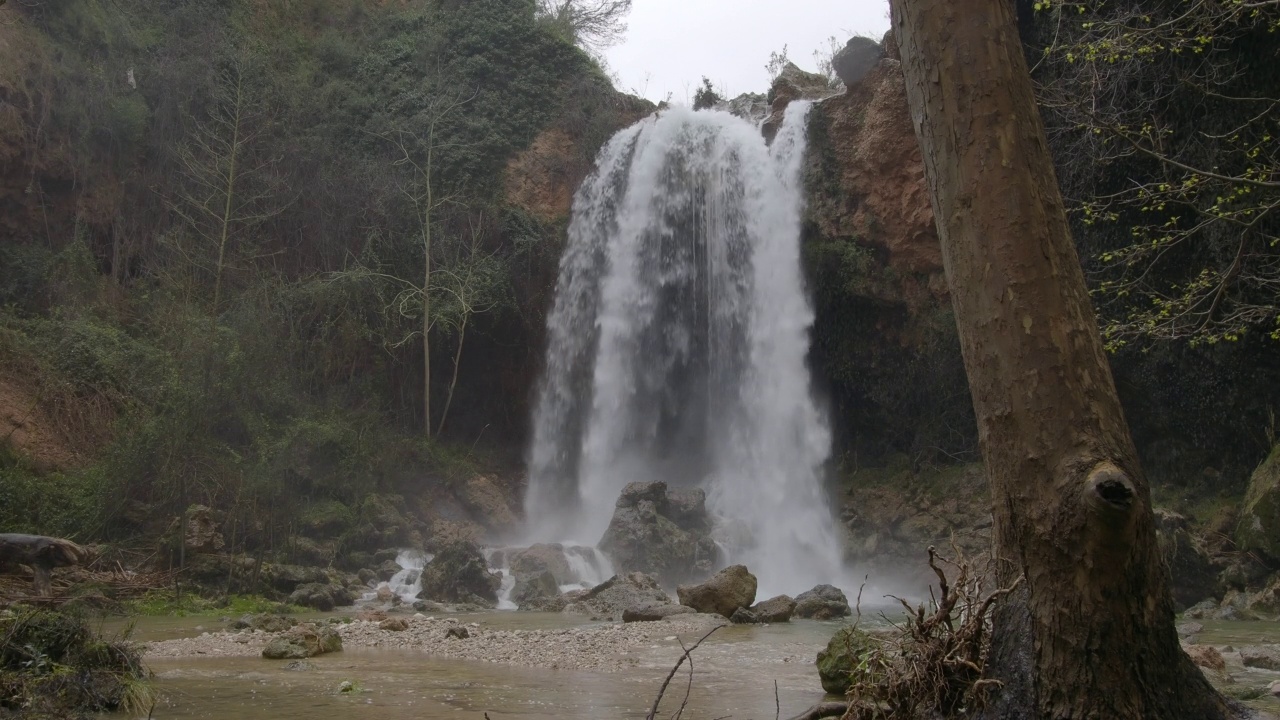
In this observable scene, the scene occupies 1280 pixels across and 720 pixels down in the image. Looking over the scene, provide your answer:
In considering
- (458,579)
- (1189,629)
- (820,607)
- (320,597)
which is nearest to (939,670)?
(1189,629)

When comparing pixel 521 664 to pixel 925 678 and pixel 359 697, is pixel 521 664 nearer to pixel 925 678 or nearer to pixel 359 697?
pixel 359 697

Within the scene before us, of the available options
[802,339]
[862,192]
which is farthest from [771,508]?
[862,192]

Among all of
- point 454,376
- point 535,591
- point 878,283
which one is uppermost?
point 878,283

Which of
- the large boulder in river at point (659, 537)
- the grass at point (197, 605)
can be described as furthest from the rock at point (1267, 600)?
the grass at point (197, 605)

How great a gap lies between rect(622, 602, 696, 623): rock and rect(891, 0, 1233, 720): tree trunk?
6460 millimetres

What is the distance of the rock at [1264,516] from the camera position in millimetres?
10633

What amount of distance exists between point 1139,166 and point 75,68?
65.7ft

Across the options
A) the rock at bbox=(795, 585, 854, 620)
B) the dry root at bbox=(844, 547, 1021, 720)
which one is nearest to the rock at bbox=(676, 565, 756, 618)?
the rock at bbox=(795, 585, 854, 620)

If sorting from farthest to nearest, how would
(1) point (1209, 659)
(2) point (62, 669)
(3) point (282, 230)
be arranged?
(3) point (282, 230) < (1) point (1209, 659) < (2) point (62, 669)

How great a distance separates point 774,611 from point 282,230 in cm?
1628

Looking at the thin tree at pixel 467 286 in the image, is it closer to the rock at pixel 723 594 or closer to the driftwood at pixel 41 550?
the rock at pixel 723 594

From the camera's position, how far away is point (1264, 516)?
10.8 meters

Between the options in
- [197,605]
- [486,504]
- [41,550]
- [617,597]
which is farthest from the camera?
[486,504]

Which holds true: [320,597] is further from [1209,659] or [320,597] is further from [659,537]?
[1209,659]
